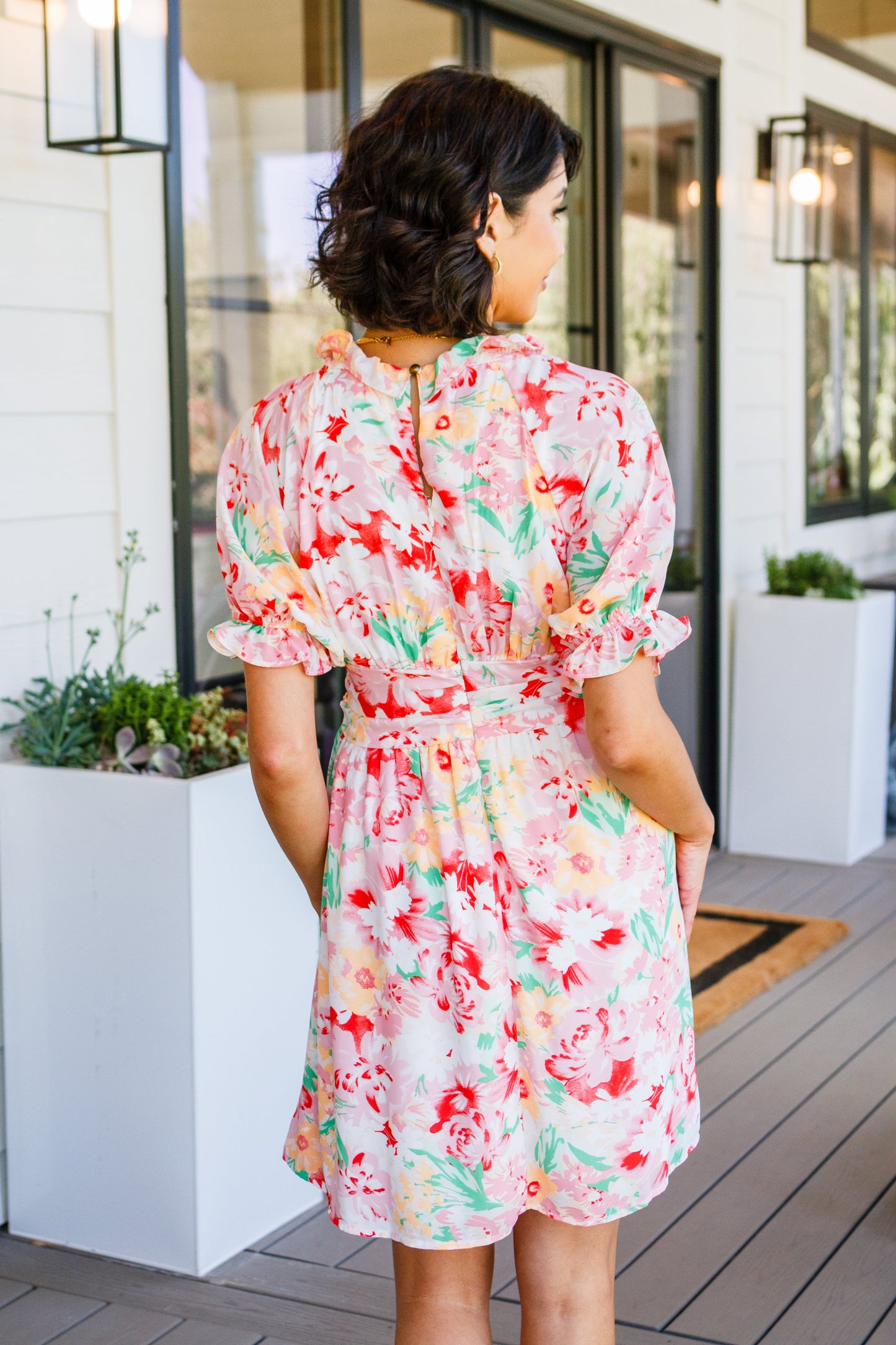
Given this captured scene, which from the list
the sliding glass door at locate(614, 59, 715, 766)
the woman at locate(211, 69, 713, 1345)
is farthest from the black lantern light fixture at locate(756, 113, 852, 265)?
the woman at locate(211, 69, 713, 1345)

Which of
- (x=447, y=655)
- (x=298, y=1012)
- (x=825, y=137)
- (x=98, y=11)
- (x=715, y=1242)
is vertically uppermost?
(x=825, y=137)

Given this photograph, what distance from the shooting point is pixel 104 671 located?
2637 mm

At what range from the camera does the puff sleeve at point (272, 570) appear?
136 centimetres

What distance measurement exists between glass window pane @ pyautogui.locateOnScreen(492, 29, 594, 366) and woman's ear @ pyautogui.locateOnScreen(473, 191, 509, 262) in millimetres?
2815

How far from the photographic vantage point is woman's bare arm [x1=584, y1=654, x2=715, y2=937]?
130 cm

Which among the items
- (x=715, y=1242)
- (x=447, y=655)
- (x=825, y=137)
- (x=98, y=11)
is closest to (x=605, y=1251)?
(x=447, y=655)

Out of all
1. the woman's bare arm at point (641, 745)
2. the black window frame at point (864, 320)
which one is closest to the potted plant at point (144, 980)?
the woman's bare arm at point (641, 745)

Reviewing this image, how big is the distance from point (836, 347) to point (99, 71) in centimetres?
405

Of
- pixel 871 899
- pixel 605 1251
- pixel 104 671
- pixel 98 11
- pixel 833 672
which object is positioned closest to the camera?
pixel 605 1251

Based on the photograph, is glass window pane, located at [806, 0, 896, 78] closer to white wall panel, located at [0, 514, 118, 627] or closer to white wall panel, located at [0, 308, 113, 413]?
white wall panel, located at [0, 308, 113, 413]

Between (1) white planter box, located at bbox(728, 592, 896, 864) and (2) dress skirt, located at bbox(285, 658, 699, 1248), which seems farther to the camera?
(1) white planter box, located at bbox(728, 592, 896, 864)

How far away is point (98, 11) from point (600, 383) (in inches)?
59.9

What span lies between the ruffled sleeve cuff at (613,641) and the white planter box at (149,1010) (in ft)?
3.61

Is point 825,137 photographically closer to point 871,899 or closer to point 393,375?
point 871,899
